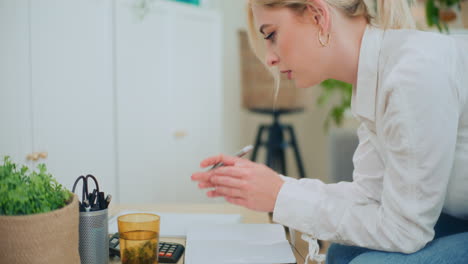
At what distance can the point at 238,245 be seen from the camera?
3.09 ft

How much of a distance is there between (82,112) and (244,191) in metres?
1.10

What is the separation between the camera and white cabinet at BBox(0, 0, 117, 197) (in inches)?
55.7

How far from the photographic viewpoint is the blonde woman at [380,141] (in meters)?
0.79

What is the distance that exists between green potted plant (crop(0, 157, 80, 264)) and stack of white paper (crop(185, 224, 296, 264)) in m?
0.23

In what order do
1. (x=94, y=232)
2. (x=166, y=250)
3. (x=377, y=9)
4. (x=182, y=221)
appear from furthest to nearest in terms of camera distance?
(x=182, y=221), (x=377, y=9), (x=166, y=250), (x=94, y=232)

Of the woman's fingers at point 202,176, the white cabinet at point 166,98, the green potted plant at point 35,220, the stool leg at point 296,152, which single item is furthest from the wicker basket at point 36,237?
the stool leg at point 296,152

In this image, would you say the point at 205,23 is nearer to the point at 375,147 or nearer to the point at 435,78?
the point at 375,147

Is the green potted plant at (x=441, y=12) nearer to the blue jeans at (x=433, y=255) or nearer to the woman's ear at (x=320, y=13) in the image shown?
the woman's ear at (x=320, y=13)

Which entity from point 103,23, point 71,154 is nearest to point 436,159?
point 71,154

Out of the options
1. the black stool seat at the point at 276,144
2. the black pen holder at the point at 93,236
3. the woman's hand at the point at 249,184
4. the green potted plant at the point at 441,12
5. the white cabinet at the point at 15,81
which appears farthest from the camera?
the black stool seat at the point at 276,144

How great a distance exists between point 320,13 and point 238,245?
50cm

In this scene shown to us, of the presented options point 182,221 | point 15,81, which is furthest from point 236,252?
point 15,81

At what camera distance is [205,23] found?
2.48m

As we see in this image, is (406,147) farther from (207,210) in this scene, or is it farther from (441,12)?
(441,12)
